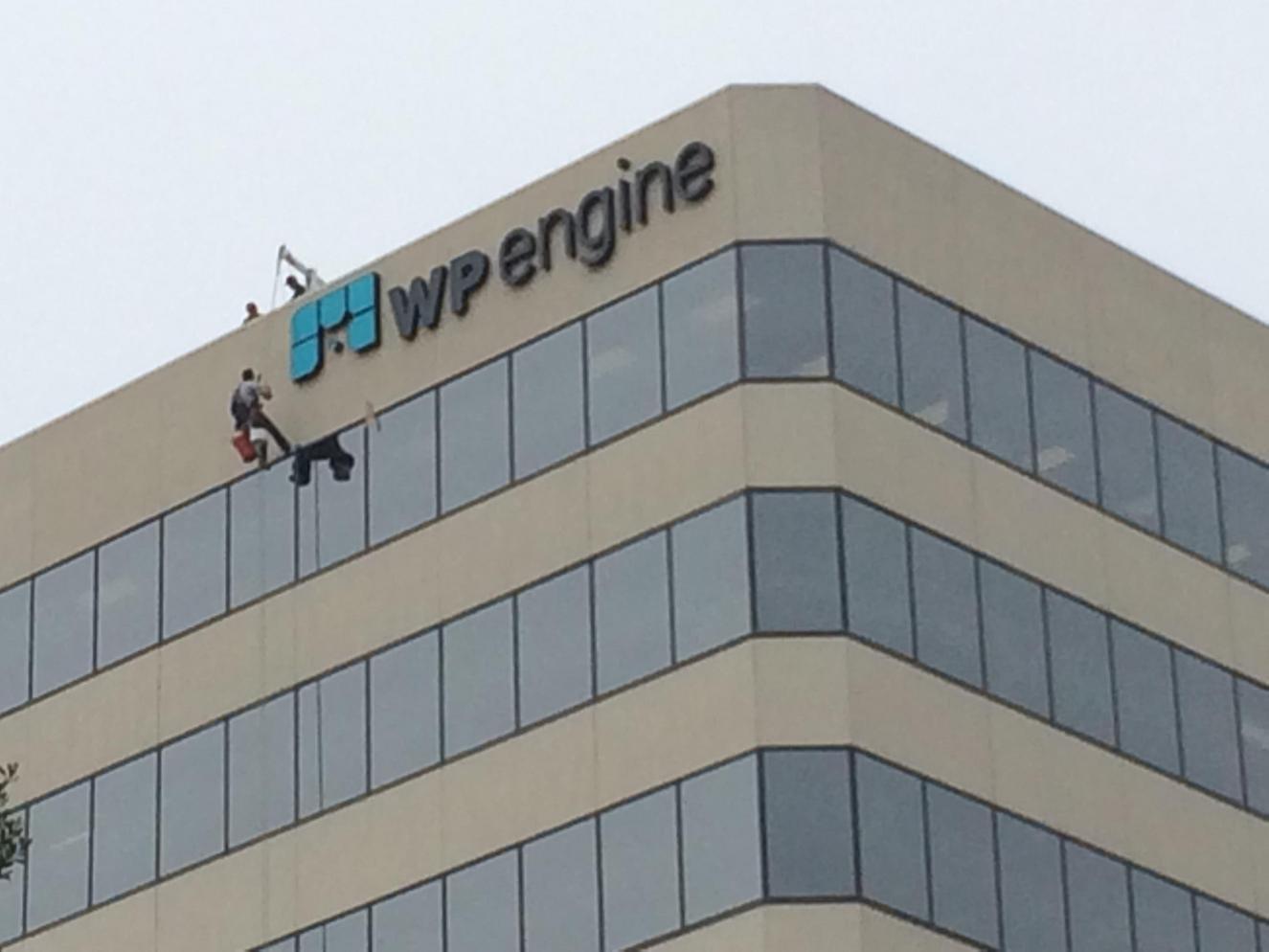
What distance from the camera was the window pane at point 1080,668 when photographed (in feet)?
185

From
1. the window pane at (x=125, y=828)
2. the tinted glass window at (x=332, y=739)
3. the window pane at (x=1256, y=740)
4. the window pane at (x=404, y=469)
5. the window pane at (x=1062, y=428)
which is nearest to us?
the window pane at (x=1062, y=428)

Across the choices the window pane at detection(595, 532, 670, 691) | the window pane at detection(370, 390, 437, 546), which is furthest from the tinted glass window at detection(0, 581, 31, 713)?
the window pane at detection(595, 532, 670, 691)

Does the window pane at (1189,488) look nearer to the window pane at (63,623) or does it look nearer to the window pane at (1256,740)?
the window pane at (1256,740)

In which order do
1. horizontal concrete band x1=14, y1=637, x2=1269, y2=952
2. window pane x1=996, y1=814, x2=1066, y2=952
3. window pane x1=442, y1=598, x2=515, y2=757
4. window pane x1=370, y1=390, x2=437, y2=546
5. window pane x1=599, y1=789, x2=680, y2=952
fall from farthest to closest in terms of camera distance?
window pane x1=370, y1=390, x2=437, y2=546 → window pane x1=442, y1=598, x2=515, y2=757 → window pane x1=996, y1=814, x2=1066, y2=952 → horizontal concrete band x1=14, y1=637, x2=1269, y2=952 → window pane x1=599, y1=789, x2=680, y2=952

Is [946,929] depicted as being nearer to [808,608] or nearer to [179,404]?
[808,608]

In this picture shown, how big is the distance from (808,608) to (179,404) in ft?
42.7

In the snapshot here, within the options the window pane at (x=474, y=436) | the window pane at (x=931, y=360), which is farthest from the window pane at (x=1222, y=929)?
the window pane at (x=474, y=436)

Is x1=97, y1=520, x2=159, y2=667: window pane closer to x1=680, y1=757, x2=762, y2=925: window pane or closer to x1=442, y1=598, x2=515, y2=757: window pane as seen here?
x1=442, y1=598, x2=515, y2=757: window pane

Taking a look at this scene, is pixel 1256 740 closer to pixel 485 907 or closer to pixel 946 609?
pixel 946 609

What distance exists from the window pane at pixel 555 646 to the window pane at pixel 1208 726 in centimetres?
895

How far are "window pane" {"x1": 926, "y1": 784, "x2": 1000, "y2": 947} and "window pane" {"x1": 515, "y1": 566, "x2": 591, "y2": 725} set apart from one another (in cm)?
→ 503

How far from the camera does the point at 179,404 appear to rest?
62.3m

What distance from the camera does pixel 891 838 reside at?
5291 cm

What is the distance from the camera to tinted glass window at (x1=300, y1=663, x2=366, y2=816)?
190 ft
